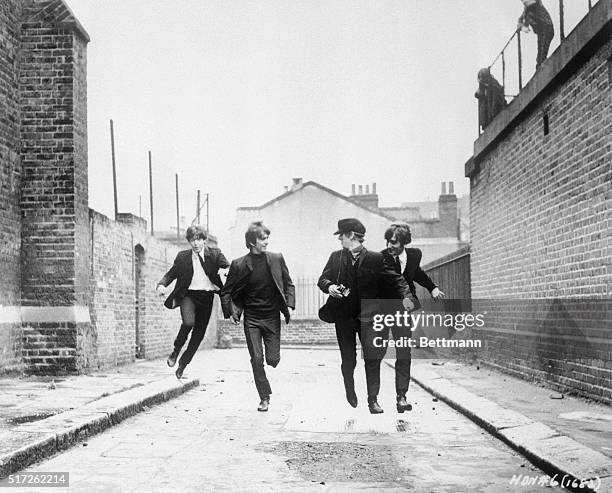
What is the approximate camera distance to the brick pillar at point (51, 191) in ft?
37.4

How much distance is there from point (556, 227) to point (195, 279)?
506 centimetres

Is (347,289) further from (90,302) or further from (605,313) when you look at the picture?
(90,302)

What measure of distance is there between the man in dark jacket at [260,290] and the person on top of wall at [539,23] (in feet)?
12.4

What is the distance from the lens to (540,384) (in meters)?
10.5

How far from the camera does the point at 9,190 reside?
11172 mm

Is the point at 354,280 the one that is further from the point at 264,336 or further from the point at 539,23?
the point at 539,23

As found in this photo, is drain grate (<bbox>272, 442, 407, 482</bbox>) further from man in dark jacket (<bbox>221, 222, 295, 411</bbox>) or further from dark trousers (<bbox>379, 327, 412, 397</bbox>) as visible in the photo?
man in dark jacket (<bbox>221, 222, 295, 411</bbox>)

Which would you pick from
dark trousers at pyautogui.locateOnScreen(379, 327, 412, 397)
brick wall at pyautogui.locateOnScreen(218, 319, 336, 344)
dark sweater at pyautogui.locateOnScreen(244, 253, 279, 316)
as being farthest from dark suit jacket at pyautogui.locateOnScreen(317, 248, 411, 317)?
brick wall at pyautogui.locateOnScreen(218, 319, 336, 344)

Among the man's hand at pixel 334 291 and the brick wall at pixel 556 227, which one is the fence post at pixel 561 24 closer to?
the brick wall at pixel 556 227

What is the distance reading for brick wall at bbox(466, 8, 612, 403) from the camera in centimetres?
834

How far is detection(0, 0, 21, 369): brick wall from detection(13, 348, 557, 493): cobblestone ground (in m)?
3.19

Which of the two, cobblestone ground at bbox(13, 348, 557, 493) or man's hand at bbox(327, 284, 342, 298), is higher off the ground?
man's hand at bbox(327, 284, 342, 298)

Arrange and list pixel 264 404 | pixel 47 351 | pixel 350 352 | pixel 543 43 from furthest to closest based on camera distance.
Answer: pixel 47 351 → pixel 543 43 → pixel 264 404 → pixel 350 352

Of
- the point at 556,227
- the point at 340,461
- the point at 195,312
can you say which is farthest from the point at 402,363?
the point at 556,227
